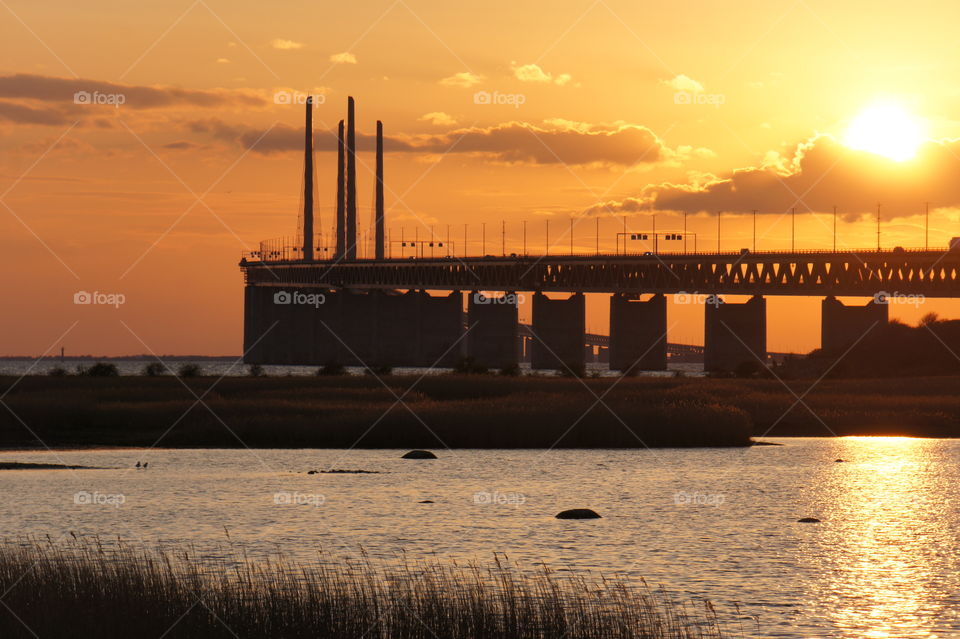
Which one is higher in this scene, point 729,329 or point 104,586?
point 729,329

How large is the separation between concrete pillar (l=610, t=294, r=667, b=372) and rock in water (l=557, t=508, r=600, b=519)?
13312 cm

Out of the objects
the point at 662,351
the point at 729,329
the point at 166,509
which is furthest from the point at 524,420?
the point at 662,351

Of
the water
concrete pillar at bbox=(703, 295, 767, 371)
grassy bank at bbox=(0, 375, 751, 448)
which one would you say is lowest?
the water

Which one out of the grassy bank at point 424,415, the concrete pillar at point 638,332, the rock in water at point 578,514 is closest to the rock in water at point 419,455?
the grassy bank at point 424,415

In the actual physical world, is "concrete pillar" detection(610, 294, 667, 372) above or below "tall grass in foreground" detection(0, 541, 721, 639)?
above

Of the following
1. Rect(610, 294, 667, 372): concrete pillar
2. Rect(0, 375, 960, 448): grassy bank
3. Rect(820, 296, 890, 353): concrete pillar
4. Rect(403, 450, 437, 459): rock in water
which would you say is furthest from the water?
Rect(610, 294, 667, 372): concrete pillar

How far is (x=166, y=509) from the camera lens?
4056 centimetres

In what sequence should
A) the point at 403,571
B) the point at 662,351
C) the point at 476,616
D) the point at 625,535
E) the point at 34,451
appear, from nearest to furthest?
the point at 476,616
the point at 403,571
the point at 625,535
the point at 34,451
the point at 662,351

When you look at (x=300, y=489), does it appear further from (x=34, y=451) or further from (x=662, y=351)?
(x=662, y=351)

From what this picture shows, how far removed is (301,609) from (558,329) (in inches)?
6582

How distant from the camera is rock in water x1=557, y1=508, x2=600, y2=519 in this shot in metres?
39.9

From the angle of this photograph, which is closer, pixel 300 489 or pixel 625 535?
pixel 625 535

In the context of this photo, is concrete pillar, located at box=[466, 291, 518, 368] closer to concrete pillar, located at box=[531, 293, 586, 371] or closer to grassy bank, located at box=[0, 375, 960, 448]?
concrete pillar, located at box=[531, 293, 586, 371]

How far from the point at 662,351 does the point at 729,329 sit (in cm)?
1592
